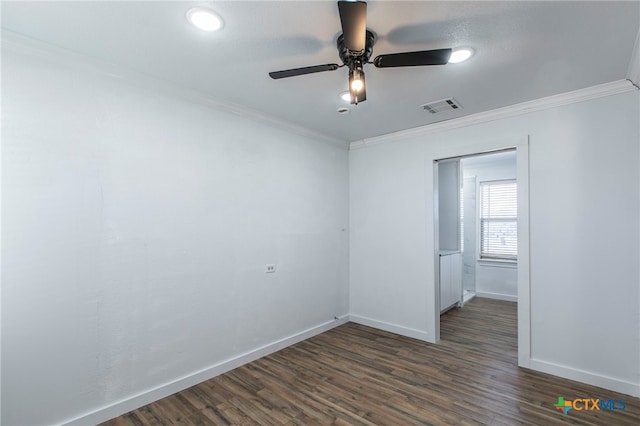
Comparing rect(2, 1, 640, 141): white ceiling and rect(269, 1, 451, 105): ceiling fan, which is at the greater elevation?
rect(2, 1, 640, 141): white ceiling

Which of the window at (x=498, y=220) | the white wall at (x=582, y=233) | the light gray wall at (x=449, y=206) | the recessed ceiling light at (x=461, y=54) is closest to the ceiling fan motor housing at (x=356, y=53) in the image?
the recessed ceiling light at (x=461, y=54)

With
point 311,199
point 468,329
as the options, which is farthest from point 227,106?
point 468,329

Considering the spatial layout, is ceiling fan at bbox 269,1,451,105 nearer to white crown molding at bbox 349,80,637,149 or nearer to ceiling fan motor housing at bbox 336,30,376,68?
ceiling fan motor housing at bbox 336,30,376,68

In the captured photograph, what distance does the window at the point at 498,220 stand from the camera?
5.84 m

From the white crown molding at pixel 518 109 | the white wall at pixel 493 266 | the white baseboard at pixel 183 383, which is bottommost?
the white baseboard at pixel 183 383

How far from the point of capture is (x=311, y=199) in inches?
157

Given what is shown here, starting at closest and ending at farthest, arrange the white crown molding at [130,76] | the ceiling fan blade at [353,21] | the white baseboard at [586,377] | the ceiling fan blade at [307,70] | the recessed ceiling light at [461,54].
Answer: the ceiling fan blade at [353,21], the ceiling fan blade at [307,70], the white crown molding at [130,76], the recessed ceiling light at [461,54], the white baseboard at [586,377]

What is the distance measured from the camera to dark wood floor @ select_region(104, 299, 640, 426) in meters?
2.28

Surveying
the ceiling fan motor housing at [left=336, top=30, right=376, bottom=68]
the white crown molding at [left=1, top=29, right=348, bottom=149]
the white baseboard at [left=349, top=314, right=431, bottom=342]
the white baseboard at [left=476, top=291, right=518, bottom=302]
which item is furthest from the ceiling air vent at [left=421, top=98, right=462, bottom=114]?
the white baseboard at [left=476, top=291, right=518, bottom=302]

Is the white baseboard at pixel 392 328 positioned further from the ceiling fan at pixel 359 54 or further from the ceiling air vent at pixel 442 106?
the ceiling fan at pixel 359 54

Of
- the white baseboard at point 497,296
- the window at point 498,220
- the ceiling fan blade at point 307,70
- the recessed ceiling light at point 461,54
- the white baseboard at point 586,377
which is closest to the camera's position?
the ceiling fan blade at point 307,70

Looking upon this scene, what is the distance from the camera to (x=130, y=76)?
2404mm

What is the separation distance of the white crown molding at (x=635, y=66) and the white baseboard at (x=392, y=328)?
3112 mm

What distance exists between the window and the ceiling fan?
5.04m
